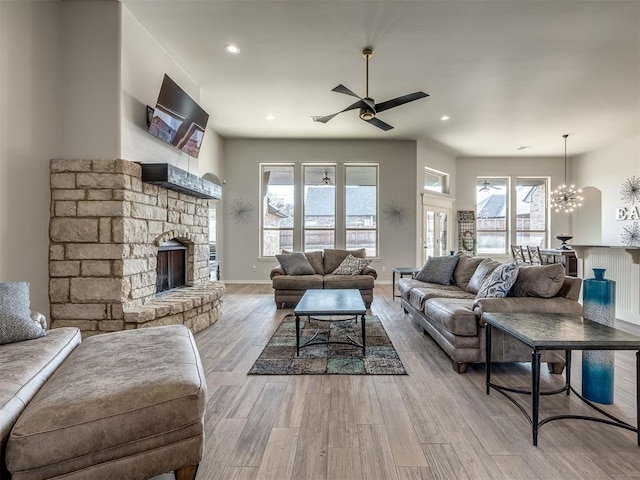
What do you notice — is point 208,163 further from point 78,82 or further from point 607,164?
point 607,164

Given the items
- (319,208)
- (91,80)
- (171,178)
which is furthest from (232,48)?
(319,208)

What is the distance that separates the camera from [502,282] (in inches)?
110

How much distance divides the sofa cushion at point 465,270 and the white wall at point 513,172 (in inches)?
190

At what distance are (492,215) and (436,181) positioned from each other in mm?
1953

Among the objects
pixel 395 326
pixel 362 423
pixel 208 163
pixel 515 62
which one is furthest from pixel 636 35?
pixel 208 163

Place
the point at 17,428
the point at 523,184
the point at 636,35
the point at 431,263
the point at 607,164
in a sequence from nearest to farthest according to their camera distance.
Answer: the point at 17,428 < the point at 636,35 < the point at 431,263 < the point at 607,164 < the point at 523,184

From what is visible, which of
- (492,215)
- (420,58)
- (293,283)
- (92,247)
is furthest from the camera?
(492,215)

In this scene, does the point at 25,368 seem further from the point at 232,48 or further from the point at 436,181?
the point at 436,181

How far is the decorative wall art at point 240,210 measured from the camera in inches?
294

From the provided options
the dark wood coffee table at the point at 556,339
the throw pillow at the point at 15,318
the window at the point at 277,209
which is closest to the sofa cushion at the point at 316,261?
the window at the point at 277,209

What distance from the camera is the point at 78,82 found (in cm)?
310

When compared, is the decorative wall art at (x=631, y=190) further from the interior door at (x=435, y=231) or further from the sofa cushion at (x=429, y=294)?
the sofa cushion at (x=429, y=294)

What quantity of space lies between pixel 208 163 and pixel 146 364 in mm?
5612

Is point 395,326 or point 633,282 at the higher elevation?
point 633,282
